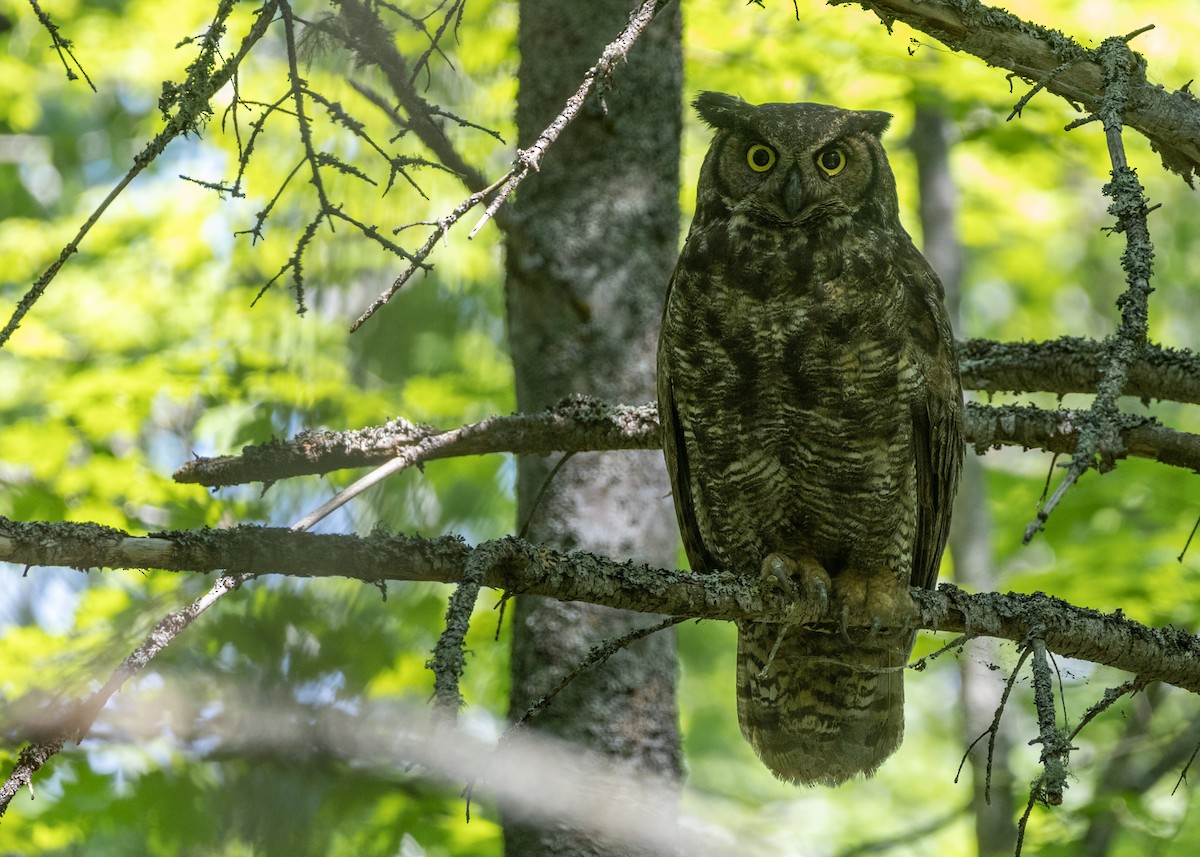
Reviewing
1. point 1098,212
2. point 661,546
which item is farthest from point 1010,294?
point 661,546

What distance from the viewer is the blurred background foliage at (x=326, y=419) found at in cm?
265

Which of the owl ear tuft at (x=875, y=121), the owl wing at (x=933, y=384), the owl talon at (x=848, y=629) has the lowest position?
the owl talon at (x=848, y=629)

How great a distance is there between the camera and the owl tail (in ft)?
12.5

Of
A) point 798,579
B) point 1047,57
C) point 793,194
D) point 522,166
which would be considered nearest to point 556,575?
point 522,166

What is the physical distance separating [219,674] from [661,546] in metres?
1.95

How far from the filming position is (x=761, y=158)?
361 centimetres

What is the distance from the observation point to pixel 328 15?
252 centimetres

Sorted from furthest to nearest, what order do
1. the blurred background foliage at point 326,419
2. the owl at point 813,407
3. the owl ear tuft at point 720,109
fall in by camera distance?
the owl ear tuft at point 720,109, the owl at point 813,407, the blurred background foliage at point 326,419

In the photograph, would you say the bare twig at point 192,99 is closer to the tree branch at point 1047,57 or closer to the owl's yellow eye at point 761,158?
the tree branch at point 1047,57

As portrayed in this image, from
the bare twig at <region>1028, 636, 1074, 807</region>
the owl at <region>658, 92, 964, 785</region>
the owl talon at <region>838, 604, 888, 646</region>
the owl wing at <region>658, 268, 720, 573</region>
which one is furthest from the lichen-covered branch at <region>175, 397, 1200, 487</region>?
the bare twig at <region>1028, 636, 1074, 807</region>

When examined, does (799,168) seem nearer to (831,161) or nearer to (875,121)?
(831,161)

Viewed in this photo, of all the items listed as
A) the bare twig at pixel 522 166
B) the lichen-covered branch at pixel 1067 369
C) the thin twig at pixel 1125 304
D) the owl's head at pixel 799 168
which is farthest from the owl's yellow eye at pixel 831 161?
the thin twig at pixel 1125 304

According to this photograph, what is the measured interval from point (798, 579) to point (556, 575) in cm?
153

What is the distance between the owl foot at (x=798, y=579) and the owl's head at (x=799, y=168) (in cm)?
110
